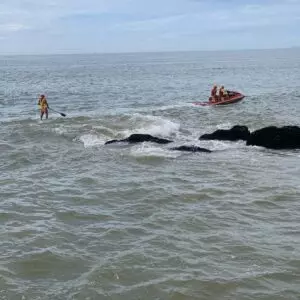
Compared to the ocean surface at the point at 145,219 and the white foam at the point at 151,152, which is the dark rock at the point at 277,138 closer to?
the ocean surface at the point at 145,219

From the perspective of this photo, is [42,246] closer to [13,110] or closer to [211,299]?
[211,299]

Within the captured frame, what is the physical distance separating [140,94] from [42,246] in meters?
40.9

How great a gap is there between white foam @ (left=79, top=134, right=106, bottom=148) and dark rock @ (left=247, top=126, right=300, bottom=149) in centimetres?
692

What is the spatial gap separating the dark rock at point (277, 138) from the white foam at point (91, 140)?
272 inches

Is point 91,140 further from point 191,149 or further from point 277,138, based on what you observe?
point 277,138

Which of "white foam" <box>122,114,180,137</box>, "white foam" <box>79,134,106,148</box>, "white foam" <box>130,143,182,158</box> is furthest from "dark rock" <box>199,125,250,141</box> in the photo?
"white foam" <box>79,134,106,148</box>

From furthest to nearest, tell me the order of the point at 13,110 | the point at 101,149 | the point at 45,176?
the point at 13,110 < the point at 101,149 < the point at 45,176

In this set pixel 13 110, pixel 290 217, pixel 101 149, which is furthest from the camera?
pixel 13 110

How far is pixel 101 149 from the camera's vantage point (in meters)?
21.7

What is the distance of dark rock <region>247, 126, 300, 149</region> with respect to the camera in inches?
819

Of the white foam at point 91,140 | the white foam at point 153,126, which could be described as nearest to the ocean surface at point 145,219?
the white foam at point 91,140

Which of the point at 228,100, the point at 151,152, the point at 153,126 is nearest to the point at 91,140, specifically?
the point at 153,126

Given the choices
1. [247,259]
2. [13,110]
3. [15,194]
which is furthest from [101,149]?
[13,110]

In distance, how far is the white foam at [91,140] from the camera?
23036 millimetres
